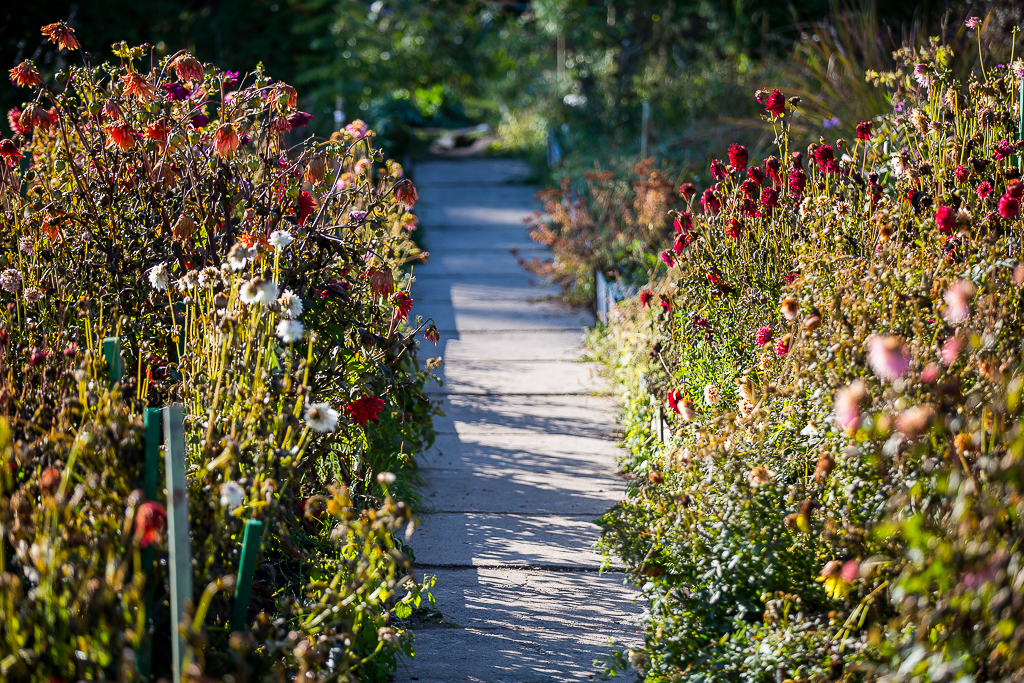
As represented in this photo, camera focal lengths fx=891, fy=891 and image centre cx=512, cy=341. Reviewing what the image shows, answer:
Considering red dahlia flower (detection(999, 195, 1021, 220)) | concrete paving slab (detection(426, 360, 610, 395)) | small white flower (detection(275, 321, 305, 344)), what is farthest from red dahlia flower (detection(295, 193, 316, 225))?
red dahlia flower (detection(999, 195, 1021, 220))

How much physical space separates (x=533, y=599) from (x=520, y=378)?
6.54 ft

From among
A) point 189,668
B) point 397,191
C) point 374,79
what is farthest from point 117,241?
point 374,79

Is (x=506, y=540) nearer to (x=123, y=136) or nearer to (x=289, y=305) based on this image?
(x=289, y=305)

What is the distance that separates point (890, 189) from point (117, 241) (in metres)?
3.06

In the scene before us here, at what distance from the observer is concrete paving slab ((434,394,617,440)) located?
3861 millimetres

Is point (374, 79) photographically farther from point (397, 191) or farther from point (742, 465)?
point (742, 465)

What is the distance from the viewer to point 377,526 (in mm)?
1656

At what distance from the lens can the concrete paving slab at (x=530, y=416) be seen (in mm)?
3861

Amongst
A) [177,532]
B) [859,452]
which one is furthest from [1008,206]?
[177,532]

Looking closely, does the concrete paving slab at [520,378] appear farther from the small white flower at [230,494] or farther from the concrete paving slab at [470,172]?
the concrete paving slab at [470,172]

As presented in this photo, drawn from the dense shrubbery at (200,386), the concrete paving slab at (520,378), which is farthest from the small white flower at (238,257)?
the concrete paving slab at (520,378)

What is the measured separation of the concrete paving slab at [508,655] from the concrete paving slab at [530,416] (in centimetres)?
131

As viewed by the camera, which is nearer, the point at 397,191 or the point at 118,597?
the point at 118,597

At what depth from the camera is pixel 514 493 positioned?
130 inches
